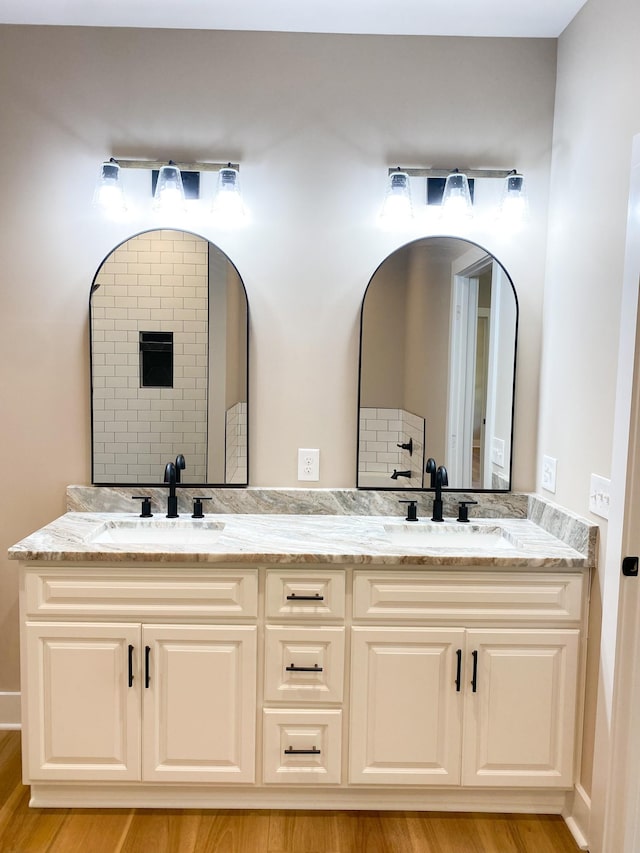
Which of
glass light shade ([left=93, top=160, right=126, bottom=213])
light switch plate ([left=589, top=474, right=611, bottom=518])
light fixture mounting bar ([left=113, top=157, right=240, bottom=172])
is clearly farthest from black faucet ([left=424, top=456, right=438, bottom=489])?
glass light shade ([left=93, top=160, right=126, bottom=213])

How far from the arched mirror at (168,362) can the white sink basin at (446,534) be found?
613 mm

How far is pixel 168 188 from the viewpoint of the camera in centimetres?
231

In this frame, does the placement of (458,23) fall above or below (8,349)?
above

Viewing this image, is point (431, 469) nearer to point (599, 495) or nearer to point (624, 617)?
point (599, 495)

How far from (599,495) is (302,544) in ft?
3.01

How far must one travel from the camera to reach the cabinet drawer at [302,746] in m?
2.03

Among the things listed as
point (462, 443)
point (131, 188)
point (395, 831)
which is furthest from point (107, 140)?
point (395, 831)

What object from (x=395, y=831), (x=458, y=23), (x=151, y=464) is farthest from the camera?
(x=151, y=464)

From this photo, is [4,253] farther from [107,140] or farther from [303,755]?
[303,755]

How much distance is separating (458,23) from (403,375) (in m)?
1.26

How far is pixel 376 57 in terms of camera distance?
7.86 ft

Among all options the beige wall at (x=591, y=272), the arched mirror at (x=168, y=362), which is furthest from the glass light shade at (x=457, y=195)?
the arched mirror at (x=168, y=362)

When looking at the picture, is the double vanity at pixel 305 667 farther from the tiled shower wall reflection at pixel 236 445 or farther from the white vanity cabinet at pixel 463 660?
the tiled shower wall reflection at pixel 236 445

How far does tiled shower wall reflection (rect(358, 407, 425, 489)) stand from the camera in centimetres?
246
